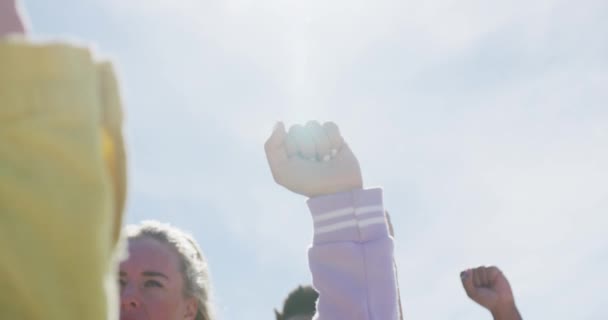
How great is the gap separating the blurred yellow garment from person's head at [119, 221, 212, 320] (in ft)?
7.33

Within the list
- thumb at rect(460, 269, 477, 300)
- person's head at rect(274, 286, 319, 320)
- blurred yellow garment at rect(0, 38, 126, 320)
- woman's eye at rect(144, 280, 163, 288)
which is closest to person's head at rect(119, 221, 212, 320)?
woman's eye at rect(144, 280, 163, 288)

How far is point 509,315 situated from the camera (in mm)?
3121

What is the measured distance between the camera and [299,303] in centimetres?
572

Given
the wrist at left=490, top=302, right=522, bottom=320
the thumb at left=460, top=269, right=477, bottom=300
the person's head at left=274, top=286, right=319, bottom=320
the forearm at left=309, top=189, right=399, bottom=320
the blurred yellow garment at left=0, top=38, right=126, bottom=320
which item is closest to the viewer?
the blurred yellow garment at left=0, top=38, right=126, bottom=320

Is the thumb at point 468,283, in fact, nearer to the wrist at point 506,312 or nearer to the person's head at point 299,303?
the wrist at point 506,312

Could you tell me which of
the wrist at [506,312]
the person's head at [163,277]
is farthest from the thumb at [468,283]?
the person's head at [163,277]

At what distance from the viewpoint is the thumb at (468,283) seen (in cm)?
322

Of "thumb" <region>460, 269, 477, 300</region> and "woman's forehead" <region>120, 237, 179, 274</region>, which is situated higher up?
"woman's forehead" <region>120, 237, 179, 274</region>

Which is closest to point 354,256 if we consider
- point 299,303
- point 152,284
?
point 152,284

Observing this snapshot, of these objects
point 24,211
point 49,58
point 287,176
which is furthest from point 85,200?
point 287,176

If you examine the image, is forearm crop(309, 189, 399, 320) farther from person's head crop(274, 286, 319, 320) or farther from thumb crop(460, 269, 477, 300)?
person's head crop(274, 286, 319, 320)

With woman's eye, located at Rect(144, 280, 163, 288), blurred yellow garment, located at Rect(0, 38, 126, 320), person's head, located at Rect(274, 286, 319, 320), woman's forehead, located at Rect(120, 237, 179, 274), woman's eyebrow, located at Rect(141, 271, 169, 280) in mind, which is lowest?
blurred yellow garment, located at Rect(0, 38, 126, 320)

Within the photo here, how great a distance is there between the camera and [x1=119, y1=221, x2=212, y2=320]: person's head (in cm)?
315

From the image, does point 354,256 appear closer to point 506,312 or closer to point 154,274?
point 506,312
